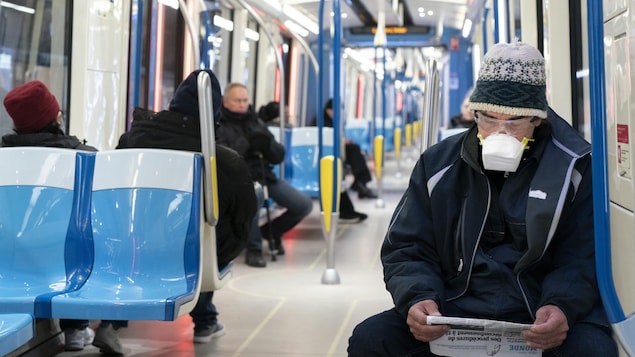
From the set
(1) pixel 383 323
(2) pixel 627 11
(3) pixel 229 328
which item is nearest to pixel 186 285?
(3) pixel 229 328

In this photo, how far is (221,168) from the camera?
15.8 feet

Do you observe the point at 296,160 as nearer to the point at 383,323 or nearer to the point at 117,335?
the point at 117,335

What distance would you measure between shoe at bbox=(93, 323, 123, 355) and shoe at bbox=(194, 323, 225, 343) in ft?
1.46

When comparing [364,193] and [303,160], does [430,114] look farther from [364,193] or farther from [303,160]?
[364,193]

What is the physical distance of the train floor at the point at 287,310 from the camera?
4.85 m

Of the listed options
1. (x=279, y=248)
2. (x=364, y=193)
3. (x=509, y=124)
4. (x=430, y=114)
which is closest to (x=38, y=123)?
(x=430, y=114)

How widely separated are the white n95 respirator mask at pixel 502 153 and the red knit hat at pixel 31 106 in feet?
8.24

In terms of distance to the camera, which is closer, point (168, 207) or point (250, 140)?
point (168, 207)

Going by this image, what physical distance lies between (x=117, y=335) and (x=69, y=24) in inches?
80.6

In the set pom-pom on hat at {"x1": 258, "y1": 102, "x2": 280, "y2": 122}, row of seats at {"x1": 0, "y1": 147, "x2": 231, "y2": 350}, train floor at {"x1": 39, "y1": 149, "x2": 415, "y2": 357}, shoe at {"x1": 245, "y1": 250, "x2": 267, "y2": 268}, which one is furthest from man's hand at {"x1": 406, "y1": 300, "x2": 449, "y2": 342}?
pom-pom on hat at {"x1": 258, "y1": 102, "x2": 280, "y2": 122}

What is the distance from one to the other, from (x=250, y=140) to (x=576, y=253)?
5.15 meters

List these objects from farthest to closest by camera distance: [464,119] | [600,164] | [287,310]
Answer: [464,119], [287,310], [600,164]

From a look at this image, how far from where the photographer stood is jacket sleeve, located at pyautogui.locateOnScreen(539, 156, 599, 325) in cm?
259

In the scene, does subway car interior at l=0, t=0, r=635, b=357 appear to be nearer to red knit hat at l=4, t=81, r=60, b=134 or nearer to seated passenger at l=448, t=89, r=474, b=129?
red knit hat at l=4, t=81, r=60, b=134
